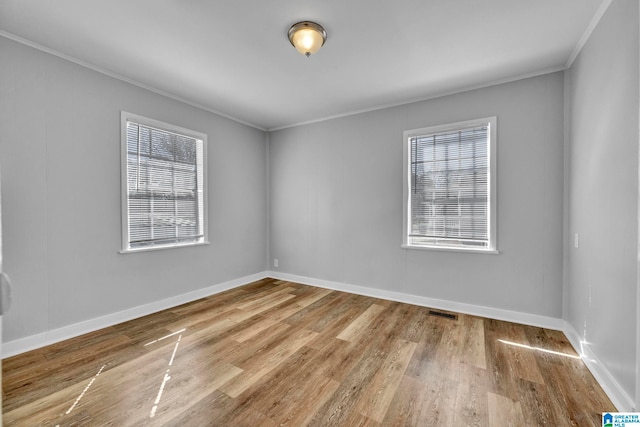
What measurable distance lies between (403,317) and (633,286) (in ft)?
6.80

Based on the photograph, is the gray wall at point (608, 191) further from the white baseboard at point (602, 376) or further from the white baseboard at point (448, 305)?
the white baseboard at point (448, 305)

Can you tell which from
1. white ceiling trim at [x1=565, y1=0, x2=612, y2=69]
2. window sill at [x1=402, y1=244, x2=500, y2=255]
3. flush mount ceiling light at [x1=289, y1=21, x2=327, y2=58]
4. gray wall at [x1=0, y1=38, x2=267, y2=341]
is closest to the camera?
white ceiling trim at [x1=565, y1=0, x2=612, y2=69]

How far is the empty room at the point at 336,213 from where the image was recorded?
216 cm


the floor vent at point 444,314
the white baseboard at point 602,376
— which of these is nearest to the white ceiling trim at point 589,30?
the white baseboard at point 602,376

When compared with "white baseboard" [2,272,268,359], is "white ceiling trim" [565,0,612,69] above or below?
above

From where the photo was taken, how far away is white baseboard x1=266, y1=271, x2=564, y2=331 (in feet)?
10.8

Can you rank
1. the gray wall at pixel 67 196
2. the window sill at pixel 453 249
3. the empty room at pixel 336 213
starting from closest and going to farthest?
1. the empty room at pixel 336 213
2. the gray wall at pixel 67 196
3. the window sill at pixel 453 249

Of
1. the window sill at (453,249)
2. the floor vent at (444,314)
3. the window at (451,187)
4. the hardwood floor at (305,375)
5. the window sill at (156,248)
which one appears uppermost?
the window at (451,187)

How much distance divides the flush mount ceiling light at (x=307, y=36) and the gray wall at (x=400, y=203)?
1.90 metres

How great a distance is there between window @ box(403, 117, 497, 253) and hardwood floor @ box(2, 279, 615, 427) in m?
1.01

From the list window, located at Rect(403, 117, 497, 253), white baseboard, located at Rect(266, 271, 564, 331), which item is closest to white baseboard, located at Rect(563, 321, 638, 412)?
white baseboard, located at Rect(266, 271, 564, 331)

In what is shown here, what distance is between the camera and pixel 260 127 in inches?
207

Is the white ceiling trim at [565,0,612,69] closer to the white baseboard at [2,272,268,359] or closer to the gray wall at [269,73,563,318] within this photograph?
the gray wall at [269,73,563,318]

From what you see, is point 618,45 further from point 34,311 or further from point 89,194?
point 34,311
